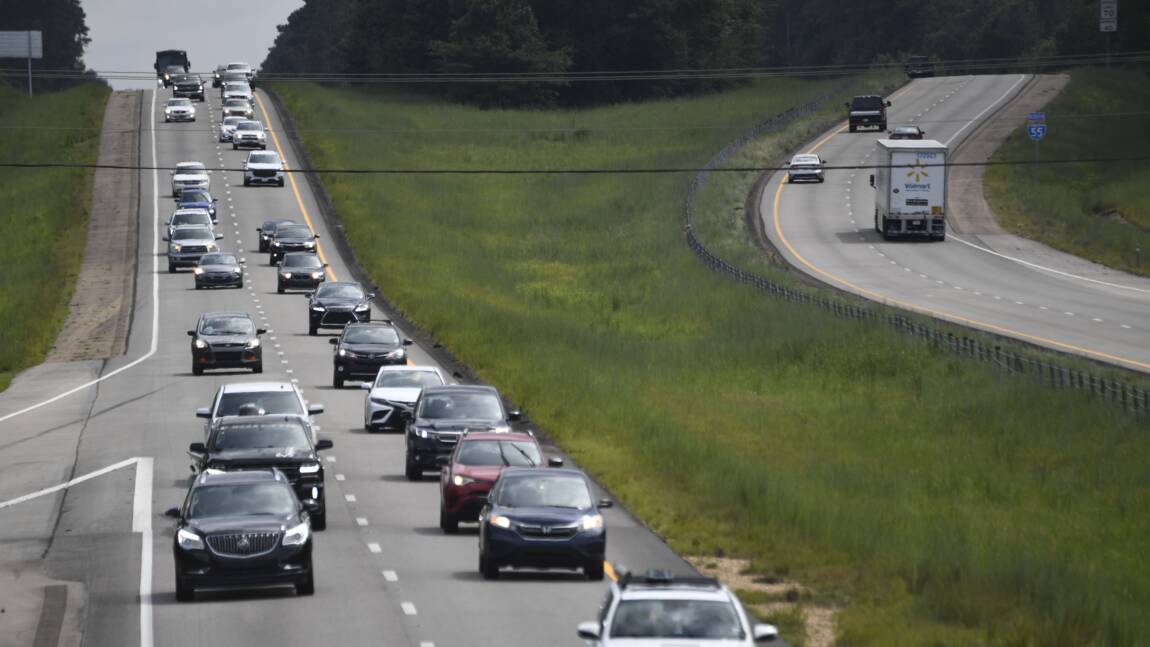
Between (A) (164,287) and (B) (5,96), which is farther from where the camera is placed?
(B) (5,96)

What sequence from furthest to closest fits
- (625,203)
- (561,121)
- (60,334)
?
(561,121)
(625,203)
(60,334)

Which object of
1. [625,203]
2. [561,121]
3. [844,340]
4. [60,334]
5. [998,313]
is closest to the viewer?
[844,340]

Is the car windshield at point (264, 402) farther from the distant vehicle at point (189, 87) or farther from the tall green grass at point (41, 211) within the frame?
the distant vehicle at point (189, 87)

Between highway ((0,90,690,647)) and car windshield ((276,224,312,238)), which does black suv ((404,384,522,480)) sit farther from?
car windshield ((276,224,312,238))

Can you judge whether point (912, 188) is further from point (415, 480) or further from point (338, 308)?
point (415, 480)

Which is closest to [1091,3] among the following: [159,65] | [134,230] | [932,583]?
[159,65]

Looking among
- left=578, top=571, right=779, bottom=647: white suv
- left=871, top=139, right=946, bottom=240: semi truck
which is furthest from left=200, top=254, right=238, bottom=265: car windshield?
left=578, top=571, right=779, bottom=647: white suv

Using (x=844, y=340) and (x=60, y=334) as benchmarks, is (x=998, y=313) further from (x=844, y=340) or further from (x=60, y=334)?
(x=60, y=334)

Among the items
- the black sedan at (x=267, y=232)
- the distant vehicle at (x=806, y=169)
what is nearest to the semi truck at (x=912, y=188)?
the distant vehicle at (x=806, y=169)

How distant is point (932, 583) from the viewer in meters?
22.6

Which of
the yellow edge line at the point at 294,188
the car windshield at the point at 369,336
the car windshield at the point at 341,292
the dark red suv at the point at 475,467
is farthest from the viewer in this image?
the yellow edge line at the point at 294,188

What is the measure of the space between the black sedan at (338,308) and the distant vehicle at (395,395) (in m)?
15.6

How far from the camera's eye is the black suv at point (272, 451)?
27484 mm

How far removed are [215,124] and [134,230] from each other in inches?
1488
